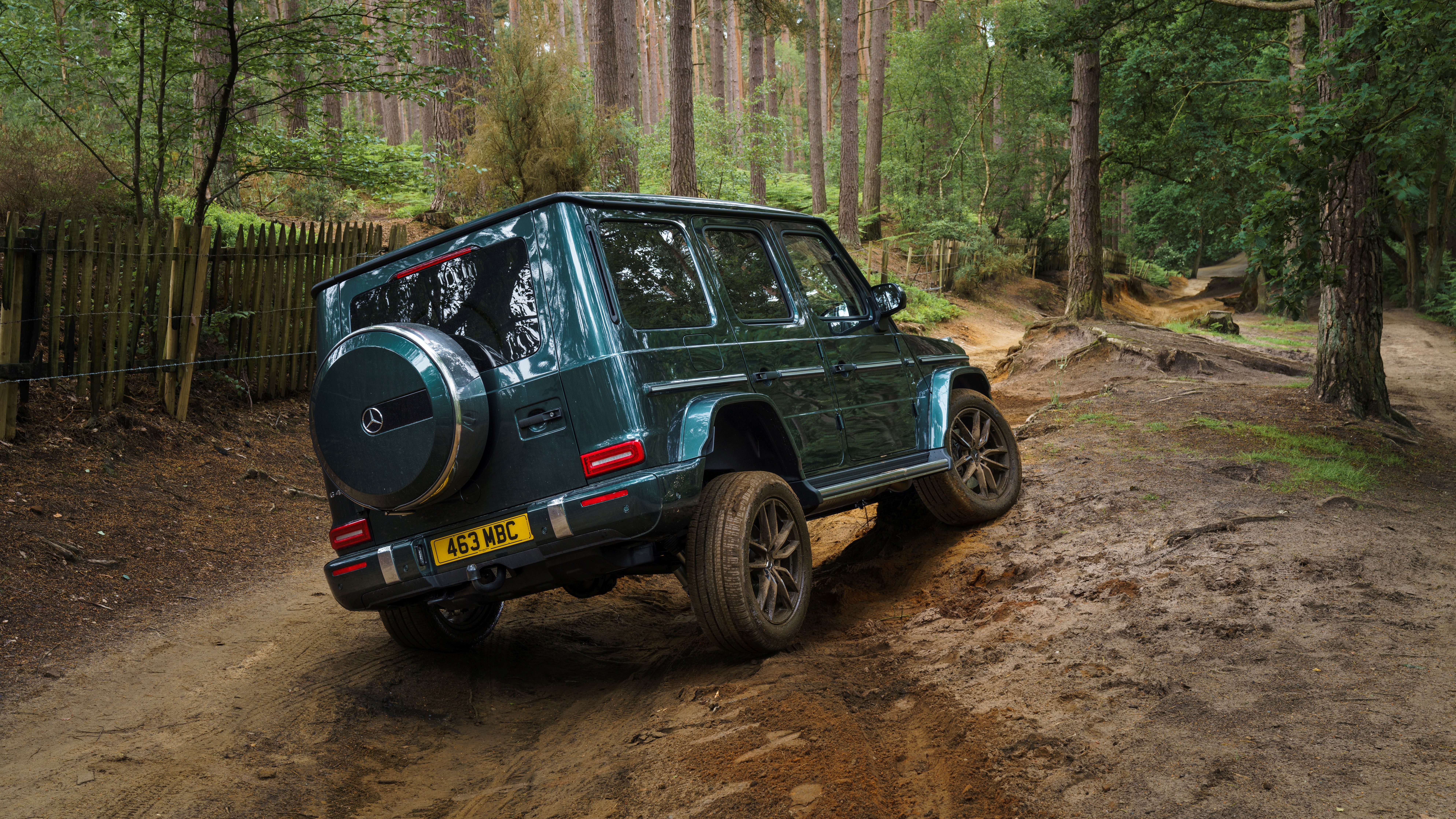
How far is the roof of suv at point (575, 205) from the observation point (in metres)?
3.83

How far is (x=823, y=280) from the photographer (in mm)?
5223

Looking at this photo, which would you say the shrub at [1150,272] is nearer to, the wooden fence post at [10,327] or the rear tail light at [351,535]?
the wooden fence post at [10,327]

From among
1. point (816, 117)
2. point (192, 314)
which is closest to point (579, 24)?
point (816, 117)

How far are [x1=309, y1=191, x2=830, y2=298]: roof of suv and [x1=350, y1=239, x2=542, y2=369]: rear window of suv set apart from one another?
0.34 ft

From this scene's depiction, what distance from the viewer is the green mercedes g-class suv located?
144 inches

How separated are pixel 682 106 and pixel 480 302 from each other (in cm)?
1204

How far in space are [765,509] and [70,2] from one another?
8.21 m

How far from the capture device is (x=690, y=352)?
13.2ft

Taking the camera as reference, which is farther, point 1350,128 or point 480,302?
point 1350,128

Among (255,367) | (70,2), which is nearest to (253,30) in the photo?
(70,2)

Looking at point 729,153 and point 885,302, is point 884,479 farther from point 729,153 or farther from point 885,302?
point 729,153

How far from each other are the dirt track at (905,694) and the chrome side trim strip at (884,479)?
52cm

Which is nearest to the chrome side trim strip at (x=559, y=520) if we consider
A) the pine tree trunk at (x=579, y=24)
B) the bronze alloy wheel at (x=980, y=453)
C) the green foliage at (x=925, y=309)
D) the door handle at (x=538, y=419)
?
the door handle at (x=538, y=419)

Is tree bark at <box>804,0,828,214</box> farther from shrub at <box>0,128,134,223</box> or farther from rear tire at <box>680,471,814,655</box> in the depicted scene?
rear tire at <box>680,471,814,655</box>
